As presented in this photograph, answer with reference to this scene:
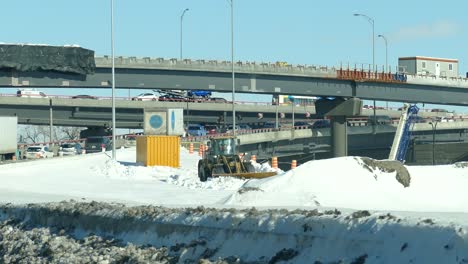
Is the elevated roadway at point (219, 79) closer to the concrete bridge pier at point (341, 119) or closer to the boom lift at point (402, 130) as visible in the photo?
the concrete bridge pier at point (341, 119)


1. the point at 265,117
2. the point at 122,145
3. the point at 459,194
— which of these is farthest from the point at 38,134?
the point at 459,194

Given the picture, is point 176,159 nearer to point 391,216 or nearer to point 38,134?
point 391,216

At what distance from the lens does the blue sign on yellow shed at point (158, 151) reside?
175 feet

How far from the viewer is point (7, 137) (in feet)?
204

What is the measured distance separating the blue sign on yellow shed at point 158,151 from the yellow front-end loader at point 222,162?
10512 millimetres

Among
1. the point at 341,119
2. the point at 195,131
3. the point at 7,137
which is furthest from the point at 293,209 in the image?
the point at 195,131

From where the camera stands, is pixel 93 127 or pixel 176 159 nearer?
pixel 176 159

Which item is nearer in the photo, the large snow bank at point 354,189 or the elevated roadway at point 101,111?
the large snow bank at point 354,189

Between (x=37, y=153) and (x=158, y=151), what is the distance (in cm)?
2084

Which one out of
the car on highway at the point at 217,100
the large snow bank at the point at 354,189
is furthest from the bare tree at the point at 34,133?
the large snow bank at the point at 354,189

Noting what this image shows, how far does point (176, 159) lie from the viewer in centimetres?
5459

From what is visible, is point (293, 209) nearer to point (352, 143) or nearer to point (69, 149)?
point (69, 149)

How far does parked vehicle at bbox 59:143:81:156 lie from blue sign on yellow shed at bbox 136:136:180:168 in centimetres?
2416

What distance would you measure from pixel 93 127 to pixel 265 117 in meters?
26.2
